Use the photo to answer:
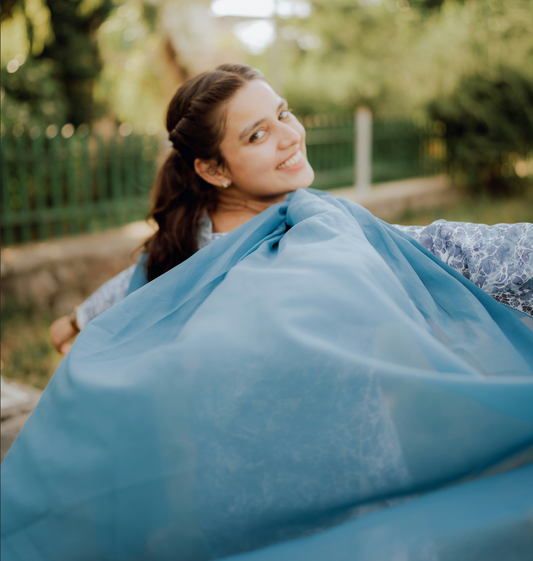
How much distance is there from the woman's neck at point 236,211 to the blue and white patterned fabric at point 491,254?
56cm

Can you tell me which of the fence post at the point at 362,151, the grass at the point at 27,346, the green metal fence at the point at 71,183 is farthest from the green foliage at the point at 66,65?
the fence post at the point at 362,151

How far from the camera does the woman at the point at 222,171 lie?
1747mm

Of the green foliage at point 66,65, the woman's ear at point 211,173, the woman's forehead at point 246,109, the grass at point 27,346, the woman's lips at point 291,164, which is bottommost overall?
the grass at point 27,346

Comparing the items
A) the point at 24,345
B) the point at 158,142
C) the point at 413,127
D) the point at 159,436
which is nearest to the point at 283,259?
the point at 159,436

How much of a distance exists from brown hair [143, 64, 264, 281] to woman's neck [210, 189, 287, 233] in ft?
0.17

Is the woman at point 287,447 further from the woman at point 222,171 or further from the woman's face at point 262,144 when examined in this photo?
the woman's face at point 262,144

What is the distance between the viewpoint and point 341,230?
1246 mm

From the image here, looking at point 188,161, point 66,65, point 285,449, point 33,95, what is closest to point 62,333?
point 188,161

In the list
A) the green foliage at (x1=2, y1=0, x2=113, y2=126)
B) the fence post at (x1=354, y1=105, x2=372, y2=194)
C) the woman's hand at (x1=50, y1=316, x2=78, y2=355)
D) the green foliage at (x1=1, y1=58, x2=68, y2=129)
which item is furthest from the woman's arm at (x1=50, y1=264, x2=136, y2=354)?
the fence post at (x1=354, y1=105, x2=372, y2=194)

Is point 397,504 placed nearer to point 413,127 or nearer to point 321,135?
point 321,135

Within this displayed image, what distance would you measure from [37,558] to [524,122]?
1099cm

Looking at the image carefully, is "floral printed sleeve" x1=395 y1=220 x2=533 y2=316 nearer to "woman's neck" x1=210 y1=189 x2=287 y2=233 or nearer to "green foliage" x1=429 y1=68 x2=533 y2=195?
"woman's neck" x1=210 y1=189 x2=287 y2=233

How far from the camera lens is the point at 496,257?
4.45 ft

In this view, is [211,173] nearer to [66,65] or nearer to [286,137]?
[286,137]
